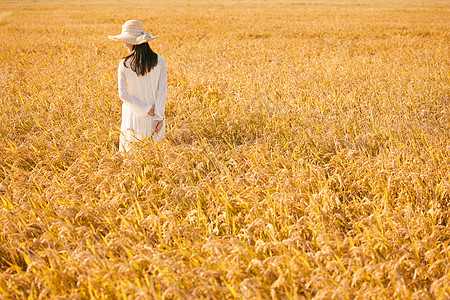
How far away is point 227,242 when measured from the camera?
2236 millimetres

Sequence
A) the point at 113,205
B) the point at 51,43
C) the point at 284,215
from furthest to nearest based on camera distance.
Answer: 1. the point at 51,43
2. the point at 113,205
3. the point at 284,215

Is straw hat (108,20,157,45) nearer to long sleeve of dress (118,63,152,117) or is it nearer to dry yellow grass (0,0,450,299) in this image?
long sleeve of dress (118,63,152,117)

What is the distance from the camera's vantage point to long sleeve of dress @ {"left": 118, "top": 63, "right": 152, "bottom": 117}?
12.0 feet

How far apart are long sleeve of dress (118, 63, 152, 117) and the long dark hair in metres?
0.18

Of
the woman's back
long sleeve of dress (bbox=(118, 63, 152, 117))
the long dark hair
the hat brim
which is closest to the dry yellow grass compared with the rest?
long sleeve of dress (bbox=(118, 63, 152, 117))

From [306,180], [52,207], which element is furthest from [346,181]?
[52,207]

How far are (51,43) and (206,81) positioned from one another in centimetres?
1024

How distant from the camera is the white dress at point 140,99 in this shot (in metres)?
3.67

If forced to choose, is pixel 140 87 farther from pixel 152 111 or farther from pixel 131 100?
pixel 152 111

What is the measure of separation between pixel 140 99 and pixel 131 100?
0.16m

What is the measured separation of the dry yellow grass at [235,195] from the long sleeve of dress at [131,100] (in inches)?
18.1

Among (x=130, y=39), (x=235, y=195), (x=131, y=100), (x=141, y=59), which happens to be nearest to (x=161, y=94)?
(x=131, y=100)

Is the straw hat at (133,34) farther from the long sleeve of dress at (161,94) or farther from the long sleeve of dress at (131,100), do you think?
the long sleeve of dress at (161,94)

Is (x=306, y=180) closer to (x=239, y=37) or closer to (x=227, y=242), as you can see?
(x=227, y=242)
